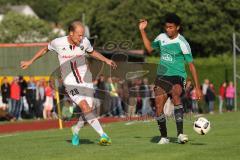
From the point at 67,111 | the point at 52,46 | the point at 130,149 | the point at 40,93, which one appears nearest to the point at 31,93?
the point at 40,93

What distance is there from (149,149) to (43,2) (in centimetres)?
14124

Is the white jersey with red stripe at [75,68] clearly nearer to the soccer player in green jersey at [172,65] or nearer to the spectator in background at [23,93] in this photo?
the soccer player in green jersey at [172,65]

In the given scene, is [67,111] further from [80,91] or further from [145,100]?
[80,91]

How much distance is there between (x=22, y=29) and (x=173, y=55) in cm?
8457

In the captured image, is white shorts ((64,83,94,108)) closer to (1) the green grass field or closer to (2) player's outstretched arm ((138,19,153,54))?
(1) the green grass field

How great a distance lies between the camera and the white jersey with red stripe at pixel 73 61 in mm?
13047

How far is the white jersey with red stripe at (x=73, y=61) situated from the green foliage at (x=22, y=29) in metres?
78.2

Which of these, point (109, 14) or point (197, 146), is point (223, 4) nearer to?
point (109, 14)

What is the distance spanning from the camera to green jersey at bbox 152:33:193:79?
13.0 m

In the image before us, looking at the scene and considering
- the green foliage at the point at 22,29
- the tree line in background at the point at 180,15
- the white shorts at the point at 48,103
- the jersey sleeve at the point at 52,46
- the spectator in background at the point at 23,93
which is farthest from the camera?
the green foliage at the point at 22,29

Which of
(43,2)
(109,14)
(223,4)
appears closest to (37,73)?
(223,4)

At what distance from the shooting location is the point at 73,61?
13.1m

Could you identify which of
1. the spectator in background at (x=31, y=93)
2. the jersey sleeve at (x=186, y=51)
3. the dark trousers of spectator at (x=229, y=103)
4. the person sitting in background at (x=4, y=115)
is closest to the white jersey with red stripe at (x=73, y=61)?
the jersey sleeve at (x=186, y=51)

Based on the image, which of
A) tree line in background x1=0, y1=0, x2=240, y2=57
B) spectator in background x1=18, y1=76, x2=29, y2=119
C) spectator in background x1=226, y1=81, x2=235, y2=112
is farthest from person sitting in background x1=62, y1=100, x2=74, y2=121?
tree line in background x1=0, y1=0, x2=240, y2=57
